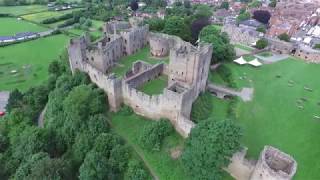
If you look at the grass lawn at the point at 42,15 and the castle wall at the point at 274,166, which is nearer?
the castle wall at the point at 274,166

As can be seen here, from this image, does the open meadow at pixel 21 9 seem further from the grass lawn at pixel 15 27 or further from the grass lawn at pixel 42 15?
the grass lawn at pixel 15 27

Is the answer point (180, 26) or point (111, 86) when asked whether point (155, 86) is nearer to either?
point (111, 86)

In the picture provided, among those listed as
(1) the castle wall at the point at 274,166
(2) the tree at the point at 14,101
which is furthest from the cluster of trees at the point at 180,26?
(1) the castle wall at the point at 274,166

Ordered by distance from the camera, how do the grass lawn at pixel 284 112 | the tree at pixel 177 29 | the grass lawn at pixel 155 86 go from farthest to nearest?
the tree at pixel 177 29 → the grass lawn at pixel 155 86 → the grass lawn at pixel 284 112

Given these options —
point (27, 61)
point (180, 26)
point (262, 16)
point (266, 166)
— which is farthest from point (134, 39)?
point (262, 16)

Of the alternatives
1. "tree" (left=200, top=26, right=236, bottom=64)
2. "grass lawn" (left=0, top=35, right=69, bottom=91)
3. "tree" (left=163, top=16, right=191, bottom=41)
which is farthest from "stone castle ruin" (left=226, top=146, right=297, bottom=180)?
"grass lawn" (left=0, top=35, right=69, bottom=91)

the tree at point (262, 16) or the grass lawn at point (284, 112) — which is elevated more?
the tree at point (262, 16)

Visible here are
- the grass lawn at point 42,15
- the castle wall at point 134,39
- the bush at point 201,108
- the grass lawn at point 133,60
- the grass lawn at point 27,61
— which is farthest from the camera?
the grass lawn at point 42,15

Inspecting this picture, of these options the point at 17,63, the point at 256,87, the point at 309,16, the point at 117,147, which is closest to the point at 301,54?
the point at 256,87
